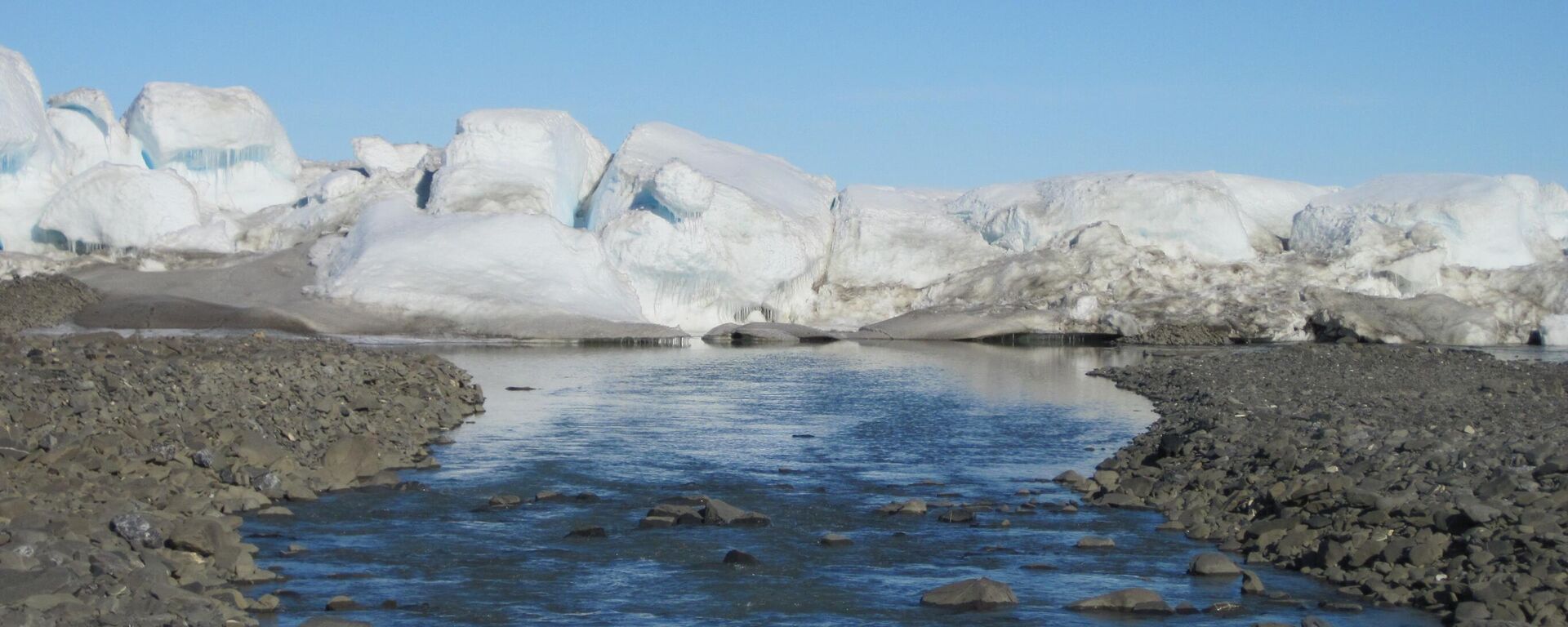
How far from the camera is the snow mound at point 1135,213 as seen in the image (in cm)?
5294

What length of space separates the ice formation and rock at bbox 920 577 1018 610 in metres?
43.4

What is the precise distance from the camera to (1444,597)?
33.1ft

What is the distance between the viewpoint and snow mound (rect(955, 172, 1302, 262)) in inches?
2084

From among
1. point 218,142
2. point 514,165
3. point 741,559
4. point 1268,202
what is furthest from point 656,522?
point 1268,202

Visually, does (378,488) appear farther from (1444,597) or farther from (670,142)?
(670,142)

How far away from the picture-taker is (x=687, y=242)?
1815 inches

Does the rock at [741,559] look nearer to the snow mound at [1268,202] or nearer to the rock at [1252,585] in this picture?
the rock at [1252,585]

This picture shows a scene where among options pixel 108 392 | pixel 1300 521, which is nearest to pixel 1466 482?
pixel 1300 521

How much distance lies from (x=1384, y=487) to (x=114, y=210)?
1656 inches

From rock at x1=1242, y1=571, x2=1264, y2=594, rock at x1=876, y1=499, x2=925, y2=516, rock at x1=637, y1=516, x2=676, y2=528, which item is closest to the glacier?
rock at x1=876, y1=499, x2=925, y2=516

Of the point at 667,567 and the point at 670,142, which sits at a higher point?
the point at 670,142

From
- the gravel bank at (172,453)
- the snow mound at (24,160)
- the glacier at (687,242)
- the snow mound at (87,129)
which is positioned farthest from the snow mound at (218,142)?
the gravel bank at (172,453)

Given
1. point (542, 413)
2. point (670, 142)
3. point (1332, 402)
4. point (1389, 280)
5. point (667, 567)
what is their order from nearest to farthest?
point (667, 567) → point (1332, 402) → point (542, 413) → point (1389, 280) → point (670, 142)

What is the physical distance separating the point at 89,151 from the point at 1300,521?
157ft
